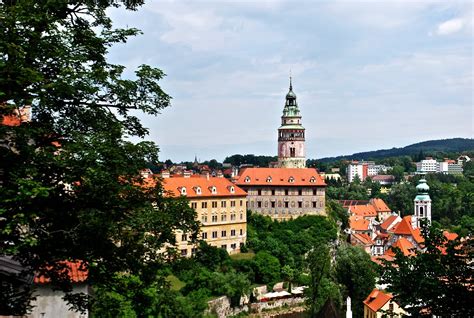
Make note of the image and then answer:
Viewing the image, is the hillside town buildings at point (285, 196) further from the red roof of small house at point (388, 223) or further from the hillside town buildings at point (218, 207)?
the red roof of small house at point (388, 223)

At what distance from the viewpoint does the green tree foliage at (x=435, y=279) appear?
36.9 ft

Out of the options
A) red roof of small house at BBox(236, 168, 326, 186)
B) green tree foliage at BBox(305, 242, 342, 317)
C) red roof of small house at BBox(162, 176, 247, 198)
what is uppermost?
red roof of small house at BBox(236, 168, 326, 186)

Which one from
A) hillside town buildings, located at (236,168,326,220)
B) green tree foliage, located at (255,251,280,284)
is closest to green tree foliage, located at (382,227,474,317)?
green tree foliage, located at (255,251,280,284)

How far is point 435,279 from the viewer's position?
38.0ft

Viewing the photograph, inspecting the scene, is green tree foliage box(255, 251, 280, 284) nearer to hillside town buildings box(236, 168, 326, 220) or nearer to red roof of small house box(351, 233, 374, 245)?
hillside town buildings box(236, 168, 326, 220)

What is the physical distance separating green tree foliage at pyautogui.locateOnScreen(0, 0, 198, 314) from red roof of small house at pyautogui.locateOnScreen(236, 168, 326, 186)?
51221mm

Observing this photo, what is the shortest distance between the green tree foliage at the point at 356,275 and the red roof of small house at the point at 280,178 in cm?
1439

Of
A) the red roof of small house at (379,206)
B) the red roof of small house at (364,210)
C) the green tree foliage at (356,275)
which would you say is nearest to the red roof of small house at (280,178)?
the green tree foliage at (356,275)

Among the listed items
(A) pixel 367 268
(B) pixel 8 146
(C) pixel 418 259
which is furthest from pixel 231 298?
(B) pixel 8 146

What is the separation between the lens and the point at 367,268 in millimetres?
46375

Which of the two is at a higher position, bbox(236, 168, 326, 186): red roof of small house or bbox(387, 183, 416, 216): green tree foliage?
bbox(236, 168, 326, 186): red roof of small house

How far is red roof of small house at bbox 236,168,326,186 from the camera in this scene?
62188 mm

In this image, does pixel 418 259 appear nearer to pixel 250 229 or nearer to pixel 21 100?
pixel 21 100

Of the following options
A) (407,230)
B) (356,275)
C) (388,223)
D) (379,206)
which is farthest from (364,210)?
(356,275)
